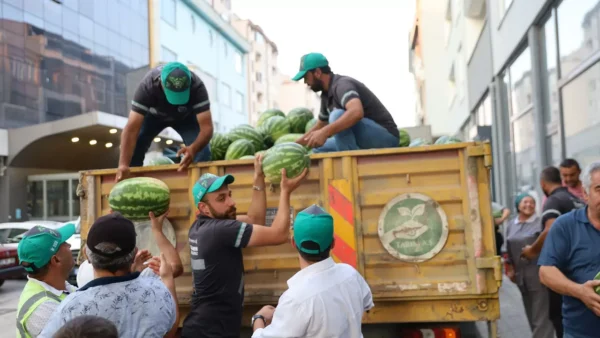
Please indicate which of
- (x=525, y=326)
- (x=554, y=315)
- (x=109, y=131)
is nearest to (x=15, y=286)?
(x=109, y=131)

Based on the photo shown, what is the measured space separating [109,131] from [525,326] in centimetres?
1974

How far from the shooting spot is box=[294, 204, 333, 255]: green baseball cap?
2904 mm

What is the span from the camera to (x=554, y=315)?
5.25m

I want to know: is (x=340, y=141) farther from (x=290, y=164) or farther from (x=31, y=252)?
(x=31, y=252)

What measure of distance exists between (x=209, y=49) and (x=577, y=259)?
39.7 meters

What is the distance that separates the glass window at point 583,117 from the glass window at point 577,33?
1.12ft

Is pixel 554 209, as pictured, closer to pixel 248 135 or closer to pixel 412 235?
pixel 412 235

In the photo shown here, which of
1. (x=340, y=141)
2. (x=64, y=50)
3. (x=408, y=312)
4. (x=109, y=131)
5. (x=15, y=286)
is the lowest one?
(x=15, y=286)

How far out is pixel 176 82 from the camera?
4.88 metres

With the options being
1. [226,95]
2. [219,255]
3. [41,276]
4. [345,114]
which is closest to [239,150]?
[345,114]

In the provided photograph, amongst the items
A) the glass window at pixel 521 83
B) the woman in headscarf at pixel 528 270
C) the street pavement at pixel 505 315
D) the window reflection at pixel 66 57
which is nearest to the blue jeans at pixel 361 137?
the street pavement at pixel 505 315

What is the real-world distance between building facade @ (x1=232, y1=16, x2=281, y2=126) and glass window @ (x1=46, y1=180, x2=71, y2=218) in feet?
122

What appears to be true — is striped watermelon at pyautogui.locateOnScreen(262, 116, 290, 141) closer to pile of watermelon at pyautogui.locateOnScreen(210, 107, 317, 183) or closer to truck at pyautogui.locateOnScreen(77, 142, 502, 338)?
pile of watermelon at pyautogui.locateOnScreen(210, 107, 317, 183)

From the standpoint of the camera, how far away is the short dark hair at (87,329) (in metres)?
1.89
